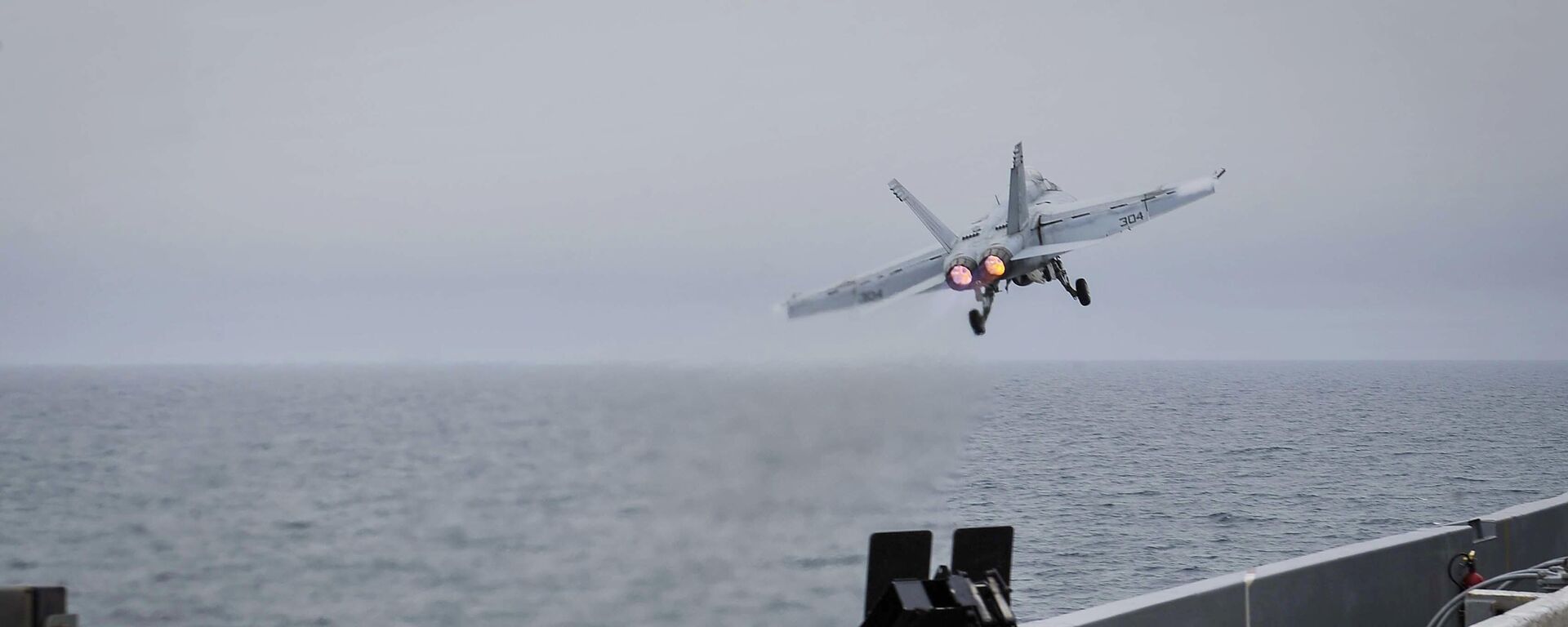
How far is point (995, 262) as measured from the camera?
19812 mm

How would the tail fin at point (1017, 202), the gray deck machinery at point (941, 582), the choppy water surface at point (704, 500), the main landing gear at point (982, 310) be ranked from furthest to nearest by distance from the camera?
1. the choppy water surface at point (704, 500)
2. the tail fin at point (1017, 202)
3. the main landing gear at point (982, 310)
4. the gray deck machinery at point (941, 582)

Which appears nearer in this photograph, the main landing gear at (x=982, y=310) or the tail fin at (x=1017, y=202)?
the main landing gear at (x=982, y=310)

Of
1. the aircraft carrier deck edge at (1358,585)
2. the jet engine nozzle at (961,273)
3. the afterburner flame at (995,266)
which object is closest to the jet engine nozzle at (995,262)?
the afterburner flame at (995,266)

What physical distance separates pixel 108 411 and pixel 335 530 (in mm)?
125610

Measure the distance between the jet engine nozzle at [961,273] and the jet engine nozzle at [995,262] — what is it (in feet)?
0.54

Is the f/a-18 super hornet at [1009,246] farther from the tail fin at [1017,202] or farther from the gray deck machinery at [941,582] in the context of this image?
the gray deck machinery at [941,582]

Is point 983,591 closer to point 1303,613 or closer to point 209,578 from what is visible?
point 1303,613

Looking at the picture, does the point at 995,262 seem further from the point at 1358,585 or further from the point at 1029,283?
the point at 1358,585

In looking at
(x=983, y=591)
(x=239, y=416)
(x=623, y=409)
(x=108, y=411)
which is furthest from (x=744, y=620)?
(x=108, y=411)

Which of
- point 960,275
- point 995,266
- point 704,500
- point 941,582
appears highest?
point 995,266

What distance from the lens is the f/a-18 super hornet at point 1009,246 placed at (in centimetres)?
2006

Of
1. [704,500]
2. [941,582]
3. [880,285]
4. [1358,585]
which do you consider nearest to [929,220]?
[880,285]

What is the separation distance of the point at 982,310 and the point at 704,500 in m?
75.4

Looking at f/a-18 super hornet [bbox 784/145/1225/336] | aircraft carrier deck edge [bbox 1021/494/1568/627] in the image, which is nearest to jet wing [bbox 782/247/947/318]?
f/a-18 super hornet [bbox 784/145/1225/336]
